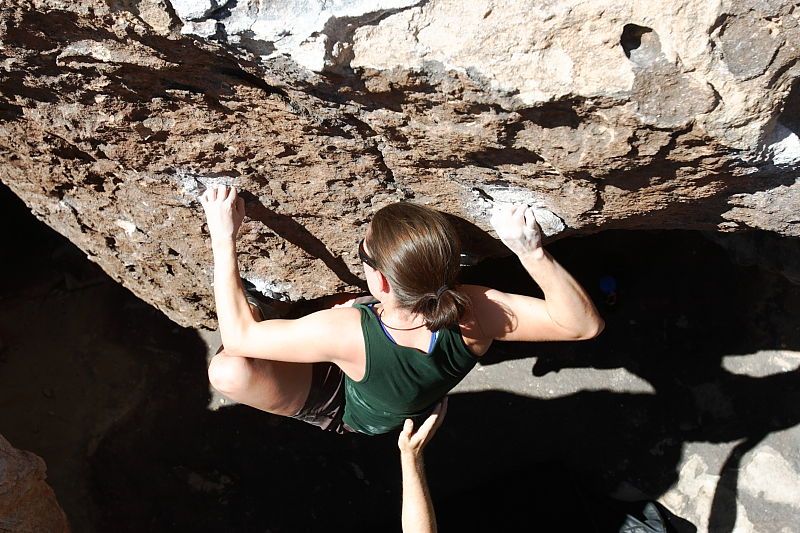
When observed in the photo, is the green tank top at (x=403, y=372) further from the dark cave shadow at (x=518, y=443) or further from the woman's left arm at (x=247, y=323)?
the dark cave shadow at (x=518, y=443)

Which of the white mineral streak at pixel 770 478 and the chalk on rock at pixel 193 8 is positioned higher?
the chalk on rock at pixel 193 8

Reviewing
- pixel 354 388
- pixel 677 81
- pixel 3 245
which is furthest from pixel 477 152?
pixel 3 245

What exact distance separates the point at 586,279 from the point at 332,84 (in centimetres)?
175

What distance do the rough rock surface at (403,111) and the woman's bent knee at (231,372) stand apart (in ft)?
1.12

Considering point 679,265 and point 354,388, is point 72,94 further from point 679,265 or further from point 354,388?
point 679,265

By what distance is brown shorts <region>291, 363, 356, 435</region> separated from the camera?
7.41 ft

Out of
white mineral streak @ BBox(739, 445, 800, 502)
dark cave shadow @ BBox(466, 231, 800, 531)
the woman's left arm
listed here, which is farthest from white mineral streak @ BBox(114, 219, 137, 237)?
white mineral streak @ BBox(739, 445, 800, 502)

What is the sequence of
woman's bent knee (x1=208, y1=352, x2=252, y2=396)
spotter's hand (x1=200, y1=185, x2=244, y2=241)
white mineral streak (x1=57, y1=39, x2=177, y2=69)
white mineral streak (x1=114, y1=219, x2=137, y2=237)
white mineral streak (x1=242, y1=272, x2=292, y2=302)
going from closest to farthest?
white mineral streak (x1=57, y1=39, x2=177, y2=69) → spotter's hand (x1=200, y1=185, x2=244, y2=241) → woman's bent knee (x1=208, y1=352, x2=252, y2=396) → white mineral streak (x1=114, y1=219, x2=137, y2=237) → white mineral streak (x1=242, y1=272, x2=292, y2=302)

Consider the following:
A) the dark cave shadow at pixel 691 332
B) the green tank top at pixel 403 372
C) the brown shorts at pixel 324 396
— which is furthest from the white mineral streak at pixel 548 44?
the dark cave shadow at pixel 691 332

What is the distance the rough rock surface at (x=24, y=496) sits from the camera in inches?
87.7

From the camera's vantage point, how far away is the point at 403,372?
1841 millimetres

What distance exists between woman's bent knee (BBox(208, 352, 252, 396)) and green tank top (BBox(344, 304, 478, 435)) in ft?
0.95

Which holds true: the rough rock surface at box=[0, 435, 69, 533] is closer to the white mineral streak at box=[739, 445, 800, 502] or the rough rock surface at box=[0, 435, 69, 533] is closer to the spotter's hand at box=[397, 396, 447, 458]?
the spotter's hand at box=[397, 396, 447, 458]

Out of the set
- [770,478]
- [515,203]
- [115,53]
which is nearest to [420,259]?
[515,203]
